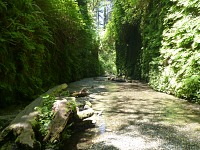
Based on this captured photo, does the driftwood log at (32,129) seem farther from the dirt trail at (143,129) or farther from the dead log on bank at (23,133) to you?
the dirt trail at (143,129)

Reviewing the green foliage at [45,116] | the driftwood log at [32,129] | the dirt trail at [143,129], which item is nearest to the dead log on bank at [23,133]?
the driftwood log at [32,129]

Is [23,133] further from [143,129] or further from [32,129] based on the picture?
[143,129]

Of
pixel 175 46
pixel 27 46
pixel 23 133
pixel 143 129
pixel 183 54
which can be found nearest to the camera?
pixel 23 133

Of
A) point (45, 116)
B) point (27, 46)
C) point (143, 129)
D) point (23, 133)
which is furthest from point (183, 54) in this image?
point (23, 133)

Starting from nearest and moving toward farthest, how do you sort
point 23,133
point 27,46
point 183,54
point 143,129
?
1. point 23,133
2. point 143,129
3. point 27,46
4. point 183,54

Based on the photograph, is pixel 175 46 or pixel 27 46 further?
pixel 175 46

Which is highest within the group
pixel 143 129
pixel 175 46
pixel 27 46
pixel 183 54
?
pixel 175 46

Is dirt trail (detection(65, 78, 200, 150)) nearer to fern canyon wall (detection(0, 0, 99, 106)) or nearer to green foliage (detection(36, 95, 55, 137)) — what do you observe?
green foliage (detection(36, 95, 55, 137))

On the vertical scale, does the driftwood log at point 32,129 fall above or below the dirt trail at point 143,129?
above

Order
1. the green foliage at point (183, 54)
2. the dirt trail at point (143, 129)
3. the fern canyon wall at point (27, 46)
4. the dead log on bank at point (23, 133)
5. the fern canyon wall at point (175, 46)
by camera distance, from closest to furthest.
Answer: the dead log on bank at point (23, 133) < the dirt trail at point (143, 129) < the fern canyon wall at point (27, 46) < the green foliage at point (183, 54) < the fern canyon wall at point (175, 46)

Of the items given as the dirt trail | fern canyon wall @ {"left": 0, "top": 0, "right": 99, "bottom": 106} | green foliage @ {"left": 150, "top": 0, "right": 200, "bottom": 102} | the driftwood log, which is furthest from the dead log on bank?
green foliage @ {"left": 150, "top": 0, "right": 200, "bottom": 102}

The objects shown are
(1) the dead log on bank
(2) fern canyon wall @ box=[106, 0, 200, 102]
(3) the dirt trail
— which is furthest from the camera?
(2) fern canyon wall @ box=[106, 0, 200, 102]

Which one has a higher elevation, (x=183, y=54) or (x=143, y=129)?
(x=183, y=54)

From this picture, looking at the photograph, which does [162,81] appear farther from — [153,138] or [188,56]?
[153,138]
